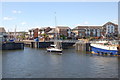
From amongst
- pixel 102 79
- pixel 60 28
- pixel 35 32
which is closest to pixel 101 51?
pixel 102 79

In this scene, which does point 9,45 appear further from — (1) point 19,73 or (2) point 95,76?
(2) point 95,76

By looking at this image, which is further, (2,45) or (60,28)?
(60,28)

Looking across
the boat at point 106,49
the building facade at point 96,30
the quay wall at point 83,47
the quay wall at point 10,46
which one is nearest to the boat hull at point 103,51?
the boat at point 106,49

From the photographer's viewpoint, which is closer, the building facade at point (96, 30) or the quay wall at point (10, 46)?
the quay wall at point (10, 46)

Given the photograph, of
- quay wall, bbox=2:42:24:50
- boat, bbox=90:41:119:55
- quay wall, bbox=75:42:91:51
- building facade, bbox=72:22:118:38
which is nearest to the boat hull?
boat, bbox=90:41:119:55

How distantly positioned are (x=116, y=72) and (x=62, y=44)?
62.6 m

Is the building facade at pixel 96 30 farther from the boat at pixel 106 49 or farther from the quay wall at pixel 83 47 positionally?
the boat at pixel 106 49

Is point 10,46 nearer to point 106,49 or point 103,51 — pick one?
point 103,51

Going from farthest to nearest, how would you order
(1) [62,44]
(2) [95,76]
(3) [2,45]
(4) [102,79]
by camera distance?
(1) [62,44] → (3) [2,45] → (2) [95,76] → (4) [102,79]

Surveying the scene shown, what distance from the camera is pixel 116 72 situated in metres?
32.3

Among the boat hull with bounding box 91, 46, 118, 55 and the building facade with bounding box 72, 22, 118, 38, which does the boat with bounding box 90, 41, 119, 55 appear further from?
the building facade with bounding box 72, 22, 118, 38

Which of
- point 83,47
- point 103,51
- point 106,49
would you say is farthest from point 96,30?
point 106,49

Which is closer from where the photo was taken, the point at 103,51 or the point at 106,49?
the point at 106,49

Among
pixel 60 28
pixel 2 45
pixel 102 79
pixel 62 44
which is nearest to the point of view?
pixel 102 79
